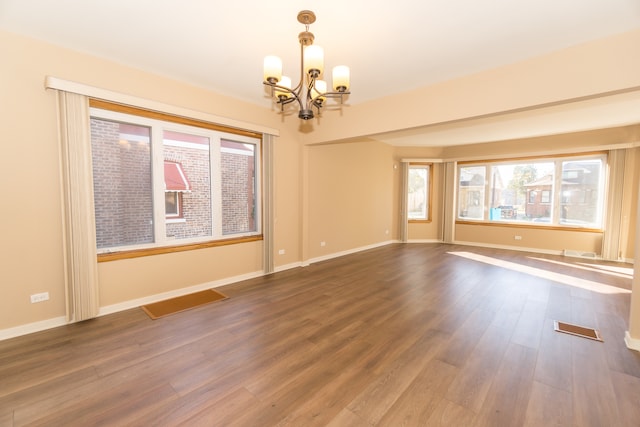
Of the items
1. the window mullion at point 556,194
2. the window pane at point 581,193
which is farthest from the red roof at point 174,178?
the window pane at point 581,193

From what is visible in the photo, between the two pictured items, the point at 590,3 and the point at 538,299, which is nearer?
the point at 590,3

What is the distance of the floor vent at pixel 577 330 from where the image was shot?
2.59 meters

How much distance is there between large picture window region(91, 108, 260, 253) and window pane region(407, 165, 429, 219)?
16.7 ft

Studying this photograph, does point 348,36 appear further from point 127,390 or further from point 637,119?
point 637,119

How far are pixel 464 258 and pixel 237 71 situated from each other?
18.5ft

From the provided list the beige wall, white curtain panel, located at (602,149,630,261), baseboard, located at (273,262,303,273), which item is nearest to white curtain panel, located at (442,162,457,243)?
white curtain panel, located at (602,149,630,261)

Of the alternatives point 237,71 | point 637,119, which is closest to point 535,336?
point 237,71

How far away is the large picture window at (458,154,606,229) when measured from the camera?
5863 mm

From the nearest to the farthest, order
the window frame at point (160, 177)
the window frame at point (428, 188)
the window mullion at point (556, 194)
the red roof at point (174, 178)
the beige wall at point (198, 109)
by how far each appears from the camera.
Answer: the beige wall at point (198, 109)
the window frame at point (160, 177)
the red roof at point (174, 178)
the window mullion at point (556, 194)
the window frame at point (428, 188)

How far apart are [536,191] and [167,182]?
8.05 m

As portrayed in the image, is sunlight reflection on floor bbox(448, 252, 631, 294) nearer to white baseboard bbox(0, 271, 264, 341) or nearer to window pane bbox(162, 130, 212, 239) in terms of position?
white baseboard bbox(0, 271, 264, 341)

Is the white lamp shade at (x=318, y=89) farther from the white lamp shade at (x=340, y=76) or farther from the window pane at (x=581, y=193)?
the window pane at (x=581, y=193)

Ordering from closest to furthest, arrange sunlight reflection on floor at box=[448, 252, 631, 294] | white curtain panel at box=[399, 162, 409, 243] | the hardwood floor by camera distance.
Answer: the hardwood floor < sunlight reflection on floor at box=[448, 252, 631, 294] < white curtain panel at box=[399, 162, 409, 243]

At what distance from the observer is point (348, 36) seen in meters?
2.45
